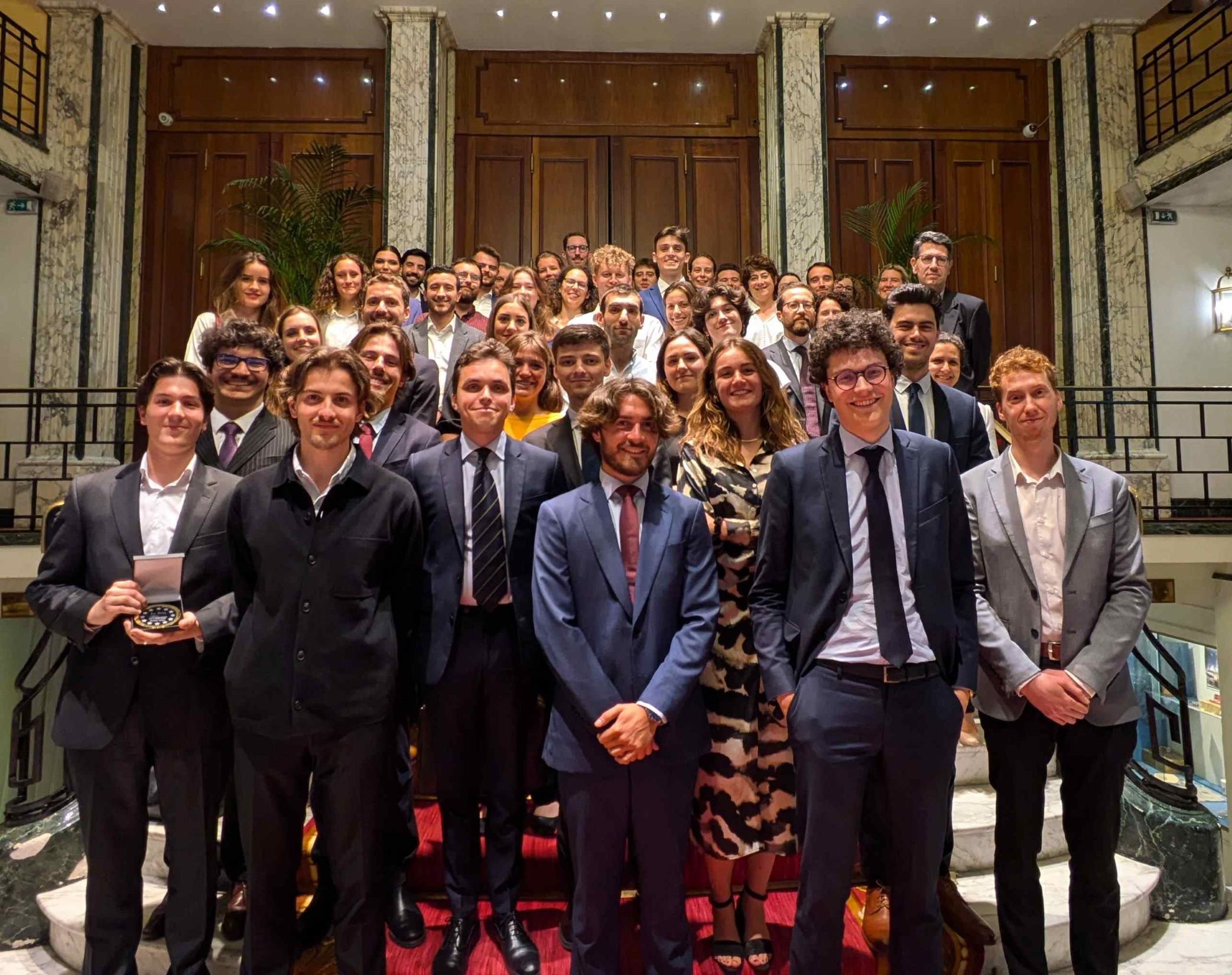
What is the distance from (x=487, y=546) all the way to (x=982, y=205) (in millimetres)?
8102

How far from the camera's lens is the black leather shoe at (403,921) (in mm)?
2648

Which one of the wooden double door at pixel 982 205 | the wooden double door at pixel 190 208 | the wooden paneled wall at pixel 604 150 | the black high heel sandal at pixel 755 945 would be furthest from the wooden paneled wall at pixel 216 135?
the black high heel sandal at pixel 755 945

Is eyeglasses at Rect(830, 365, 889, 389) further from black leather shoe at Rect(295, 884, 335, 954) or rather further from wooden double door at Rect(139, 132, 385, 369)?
wooden double door at Rect(139, 132, 385, 369)

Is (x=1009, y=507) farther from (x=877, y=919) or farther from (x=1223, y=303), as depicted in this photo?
(x=1223, y=303)

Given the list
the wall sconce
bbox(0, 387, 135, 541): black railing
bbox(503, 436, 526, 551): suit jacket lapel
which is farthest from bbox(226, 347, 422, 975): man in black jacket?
the wall sconce

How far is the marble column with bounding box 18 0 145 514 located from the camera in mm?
7645

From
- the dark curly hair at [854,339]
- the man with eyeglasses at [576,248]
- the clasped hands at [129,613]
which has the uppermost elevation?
the man with eyeglasses at [576,248]

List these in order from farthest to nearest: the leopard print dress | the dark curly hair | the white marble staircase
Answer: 1. the white marble staircase
2. the leopard print dress
3. the dark curly hair

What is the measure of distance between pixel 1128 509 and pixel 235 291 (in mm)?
3464

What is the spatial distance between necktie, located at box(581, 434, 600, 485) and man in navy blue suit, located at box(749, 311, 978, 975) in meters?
0.64

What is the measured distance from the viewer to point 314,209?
6.88 metres

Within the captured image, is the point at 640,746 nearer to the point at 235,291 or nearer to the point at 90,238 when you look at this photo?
the point at 235,291

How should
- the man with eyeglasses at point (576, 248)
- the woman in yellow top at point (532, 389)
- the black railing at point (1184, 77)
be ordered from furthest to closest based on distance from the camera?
the black railing at point (1184, 77)
the man with eyeglasses at point (576, 248)
the woman in yellow top at point (532, 389)

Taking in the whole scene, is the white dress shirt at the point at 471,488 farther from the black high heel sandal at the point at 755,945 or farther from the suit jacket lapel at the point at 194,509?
the black high heel sandal at the point at 755,945
